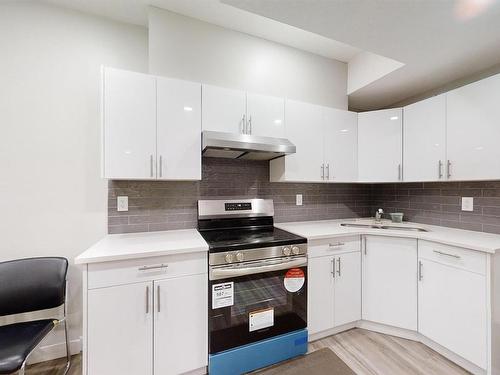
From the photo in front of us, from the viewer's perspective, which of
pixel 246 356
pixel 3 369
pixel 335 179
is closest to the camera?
pixel 3 369

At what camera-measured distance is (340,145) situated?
2.36 metres

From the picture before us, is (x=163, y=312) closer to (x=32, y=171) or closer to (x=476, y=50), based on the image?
(x=32, y=171)

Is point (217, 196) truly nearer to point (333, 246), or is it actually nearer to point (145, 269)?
point (145, 269)

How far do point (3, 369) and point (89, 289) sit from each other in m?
0.49

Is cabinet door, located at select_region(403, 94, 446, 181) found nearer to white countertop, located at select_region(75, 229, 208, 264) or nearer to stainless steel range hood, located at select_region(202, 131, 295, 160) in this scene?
stainless steel range hood, located at select_region(202, 131, 295, 160)

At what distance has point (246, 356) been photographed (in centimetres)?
154

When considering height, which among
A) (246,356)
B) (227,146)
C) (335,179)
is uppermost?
(227,146)

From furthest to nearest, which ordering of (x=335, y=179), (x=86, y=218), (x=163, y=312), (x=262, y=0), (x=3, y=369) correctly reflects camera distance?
(x=335, y=179) < (x=86, y=218) < (x=163, y=312) < (x=262, y=0) < (x=3, y=369)

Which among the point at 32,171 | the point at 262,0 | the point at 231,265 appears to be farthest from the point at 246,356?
the point at 262,0

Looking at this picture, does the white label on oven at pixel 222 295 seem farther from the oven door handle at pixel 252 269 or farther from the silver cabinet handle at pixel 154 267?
the silver cabinet handle at pixel 154 267

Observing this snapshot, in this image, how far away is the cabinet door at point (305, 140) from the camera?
83.7 inches

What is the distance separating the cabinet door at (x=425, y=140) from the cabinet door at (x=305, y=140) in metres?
0.88

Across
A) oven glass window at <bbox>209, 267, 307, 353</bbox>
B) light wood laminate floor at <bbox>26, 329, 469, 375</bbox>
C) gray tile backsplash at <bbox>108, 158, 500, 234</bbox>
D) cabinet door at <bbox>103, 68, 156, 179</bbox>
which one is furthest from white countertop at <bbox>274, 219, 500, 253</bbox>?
cabinet door at <bbox>103, 68, 156, 179</bbox>

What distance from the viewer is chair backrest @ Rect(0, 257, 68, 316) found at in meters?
1.51
